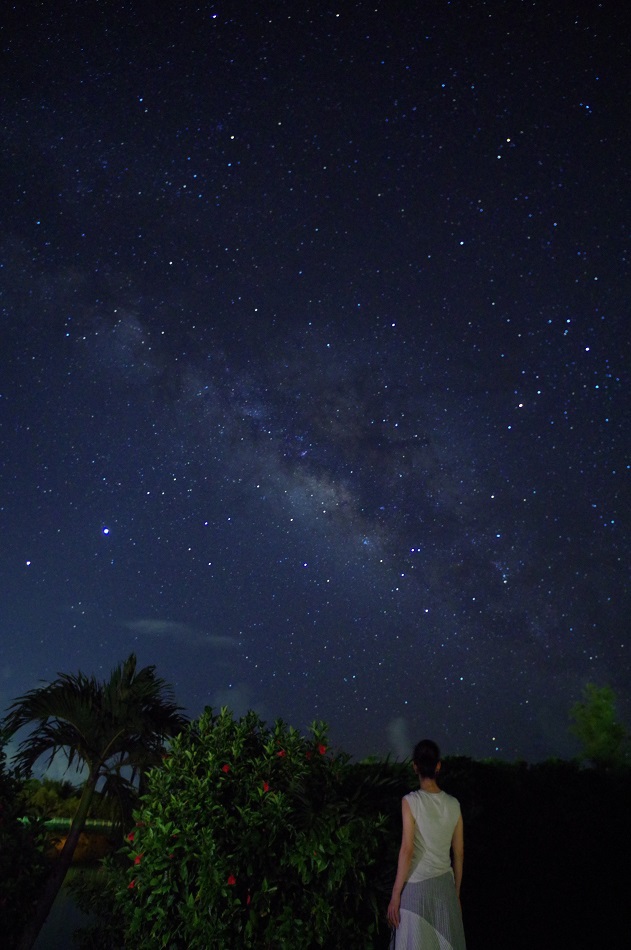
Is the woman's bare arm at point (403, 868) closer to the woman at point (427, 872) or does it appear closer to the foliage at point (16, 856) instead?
the woman at point (427, 872)

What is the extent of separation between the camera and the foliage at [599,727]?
94.8ft

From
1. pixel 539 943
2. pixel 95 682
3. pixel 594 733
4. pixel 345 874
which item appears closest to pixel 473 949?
pixel 539 943

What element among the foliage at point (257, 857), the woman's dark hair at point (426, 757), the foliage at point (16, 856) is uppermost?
the woman's dark hair at point (426, 757)

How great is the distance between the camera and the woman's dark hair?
14.5 feet

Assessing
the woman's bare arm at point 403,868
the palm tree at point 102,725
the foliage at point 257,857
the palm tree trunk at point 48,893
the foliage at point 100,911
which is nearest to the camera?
the woman's bare arm at point 403,868

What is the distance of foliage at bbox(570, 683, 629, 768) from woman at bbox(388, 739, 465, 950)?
28875mm

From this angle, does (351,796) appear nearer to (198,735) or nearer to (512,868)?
(198,735)

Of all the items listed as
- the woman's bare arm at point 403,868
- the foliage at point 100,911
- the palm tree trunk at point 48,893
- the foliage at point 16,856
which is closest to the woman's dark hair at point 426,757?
the woman's bare arm at point 403,868

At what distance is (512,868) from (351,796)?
10.8ft

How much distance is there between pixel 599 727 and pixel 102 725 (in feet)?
96.7

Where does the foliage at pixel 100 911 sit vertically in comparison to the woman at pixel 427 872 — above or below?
below

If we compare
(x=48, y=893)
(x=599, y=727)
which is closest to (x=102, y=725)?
(x=48, y=893)

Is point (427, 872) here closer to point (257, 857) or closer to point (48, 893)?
point (257, 857)

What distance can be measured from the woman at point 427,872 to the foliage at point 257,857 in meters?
0.30
